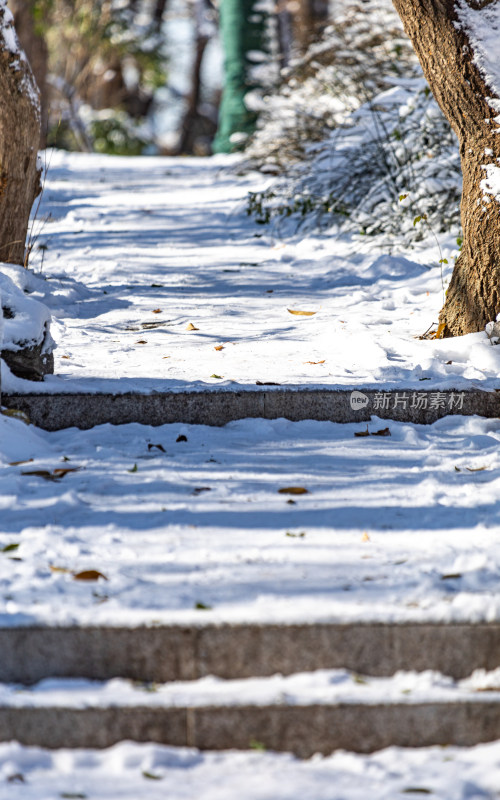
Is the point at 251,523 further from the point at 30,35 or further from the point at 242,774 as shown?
the point at 30,35

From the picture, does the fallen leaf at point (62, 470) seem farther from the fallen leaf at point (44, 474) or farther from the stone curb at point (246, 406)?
the stone curb at point (246, 406)

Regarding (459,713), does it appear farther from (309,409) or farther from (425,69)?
(425,69)

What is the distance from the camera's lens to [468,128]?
149 inches

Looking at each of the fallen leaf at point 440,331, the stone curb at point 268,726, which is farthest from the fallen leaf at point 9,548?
the fallen leaf at point 440,331

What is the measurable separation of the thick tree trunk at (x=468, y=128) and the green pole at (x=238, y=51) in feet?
25.5

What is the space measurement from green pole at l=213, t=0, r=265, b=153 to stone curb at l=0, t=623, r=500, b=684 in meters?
10.1

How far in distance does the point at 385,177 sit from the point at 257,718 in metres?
5.54

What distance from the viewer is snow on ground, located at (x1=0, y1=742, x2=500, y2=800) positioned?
1.76 m

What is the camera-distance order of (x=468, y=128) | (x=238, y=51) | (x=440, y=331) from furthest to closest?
(x=238, y=51) → (x=440, y=331) → (x=468, y=128)

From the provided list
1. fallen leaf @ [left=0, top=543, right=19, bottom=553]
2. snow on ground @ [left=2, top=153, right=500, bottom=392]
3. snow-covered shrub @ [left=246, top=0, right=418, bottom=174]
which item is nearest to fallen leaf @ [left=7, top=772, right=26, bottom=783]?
fallen leaf @ [left=0, top=543, right=19, bottom=553]

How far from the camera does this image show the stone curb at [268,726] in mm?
1896

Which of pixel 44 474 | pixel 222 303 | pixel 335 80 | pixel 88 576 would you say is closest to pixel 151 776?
pixel 88 576

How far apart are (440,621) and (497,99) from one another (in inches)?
102

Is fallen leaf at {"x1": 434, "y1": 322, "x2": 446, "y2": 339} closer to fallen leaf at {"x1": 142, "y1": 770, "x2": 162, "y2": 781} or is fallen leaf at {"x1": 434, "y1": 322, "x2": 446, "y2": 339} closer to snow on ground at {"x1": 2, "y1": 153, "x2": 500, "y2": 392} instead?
snow on ground at {"x1": 2, "y1": 153, "x2": 500, "y2": 392}
